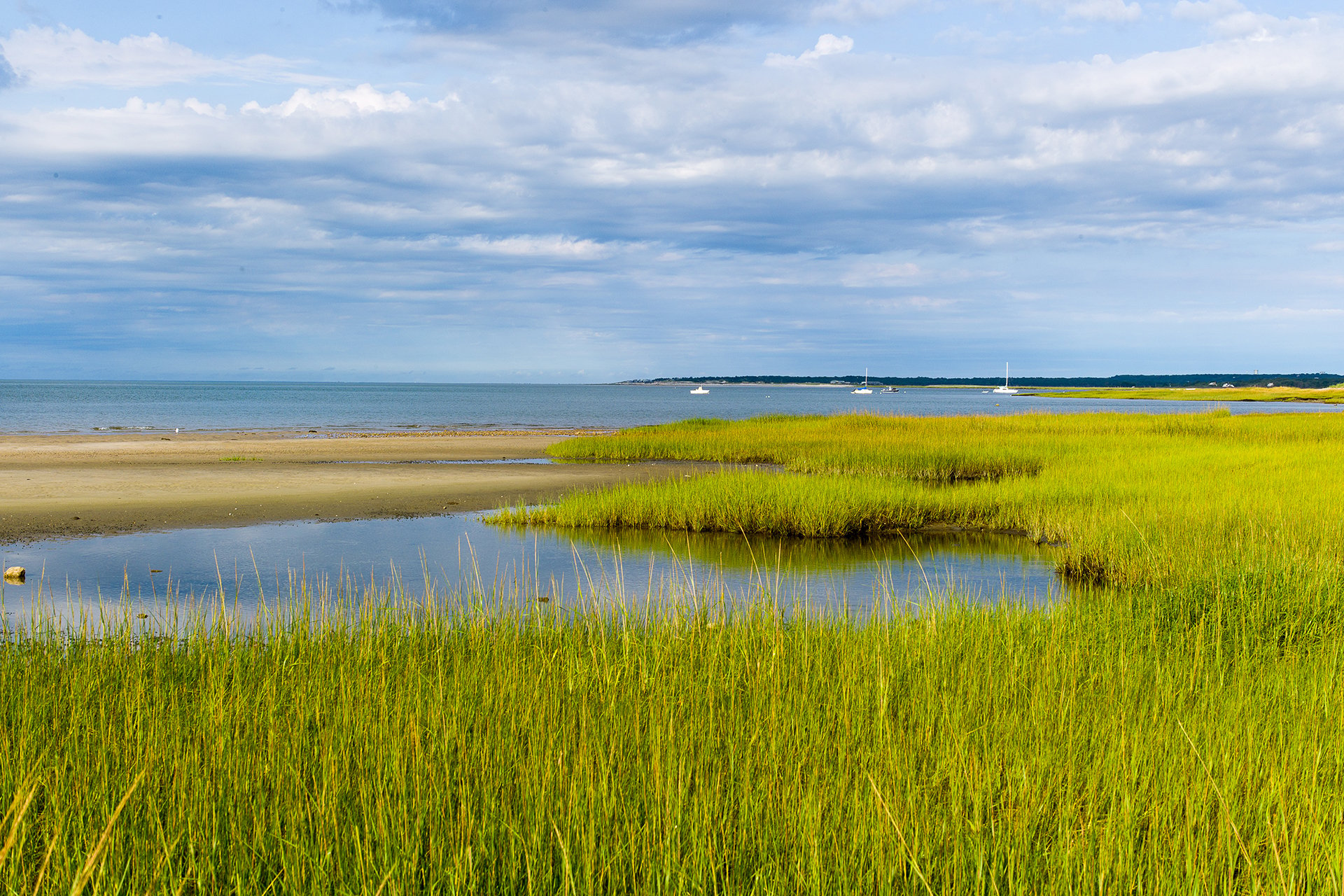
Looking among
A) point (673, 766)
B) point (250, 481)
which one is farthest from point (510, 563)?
point (250, 481)

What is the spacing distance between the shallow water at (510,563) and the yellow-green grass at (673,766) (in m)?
3.22

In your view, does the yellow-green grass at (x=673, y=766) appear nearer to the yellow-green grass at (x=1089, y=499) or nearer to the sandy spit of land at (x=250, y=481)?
the yellow-green grass at (x=1089, y=499)

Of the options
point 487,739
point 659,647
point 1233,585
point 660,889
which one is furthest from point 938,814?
point 1233,585

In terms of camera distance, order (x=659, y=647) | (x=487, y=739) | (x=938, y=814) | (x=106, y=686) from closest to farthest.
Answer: (x=938, y=814), (x=487, y=739), (x=106, y=686), (x=659, y=647)

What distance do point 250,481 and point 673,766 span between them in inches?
813

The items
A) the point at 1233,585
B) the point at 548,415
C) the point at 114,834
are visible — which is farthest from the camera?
the point at 548,415

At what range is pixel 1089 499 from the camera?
15555 mm

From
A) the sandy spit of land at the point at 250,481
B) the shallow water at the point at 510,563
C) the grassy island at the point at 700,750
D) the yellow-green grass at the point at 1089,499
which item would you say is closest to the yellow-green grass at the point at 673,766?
the grassy island at the point at 700,750

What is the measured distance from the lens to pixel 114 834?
3.47 meters

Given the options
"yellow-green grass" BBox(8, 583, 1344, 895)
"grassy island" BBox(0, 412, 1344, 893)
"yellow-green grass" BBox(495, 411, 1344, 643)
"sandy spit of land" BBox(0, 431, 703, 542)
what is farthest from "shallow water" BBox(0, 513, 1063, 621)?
"yellow-green grass" BBox(8, 583, 1344, 895)

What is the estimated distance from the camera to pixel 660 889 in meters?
3.19

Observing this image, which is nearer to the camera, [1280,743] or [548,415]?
[1280,743]

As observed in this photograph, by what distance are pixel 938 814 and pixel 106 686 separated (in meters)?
4.80

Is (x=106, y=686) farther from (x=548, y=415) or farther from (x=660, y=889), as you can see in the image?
(x=548, y=415)
